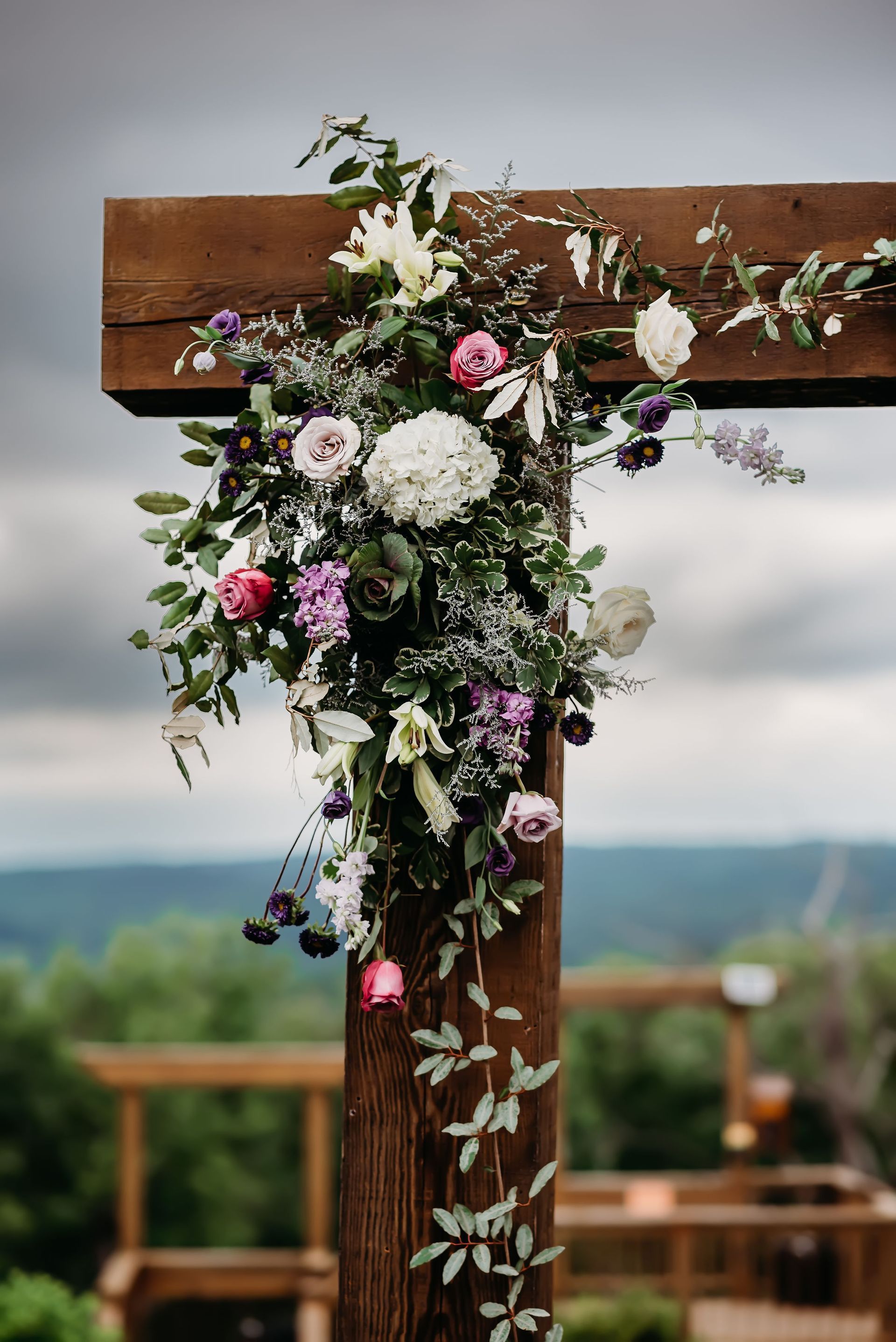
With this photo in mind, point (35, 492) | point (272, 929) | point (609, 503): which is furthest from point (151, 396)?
point (609, 503)

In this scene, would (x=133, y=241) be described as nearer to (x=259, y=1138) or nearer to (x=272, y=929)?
(x=272, y=929)

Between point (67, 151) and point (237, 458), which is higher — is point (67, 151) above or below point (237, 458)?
above

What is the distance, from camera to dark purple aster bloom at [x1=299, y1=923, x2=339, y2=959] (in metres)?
0.90

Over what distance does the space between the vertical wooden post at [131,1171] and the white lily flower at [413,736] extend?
3.67 m

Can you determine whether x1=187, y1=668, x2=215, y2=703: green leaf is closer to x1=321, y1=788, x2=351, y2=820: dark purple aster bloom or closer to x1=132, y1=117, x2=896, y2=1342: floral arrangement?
x1=132, y1=117, x2=896, y2=1342: floral arrangement

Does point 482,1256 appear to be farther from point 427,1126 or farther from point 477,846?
point 477,846

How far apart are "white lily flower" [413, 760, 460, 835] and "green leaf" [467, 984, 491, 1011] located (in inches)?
6.4

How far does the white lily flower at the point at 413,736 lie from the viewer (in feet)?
2.79

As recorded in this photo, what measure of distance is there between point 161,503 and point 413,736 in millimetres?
359

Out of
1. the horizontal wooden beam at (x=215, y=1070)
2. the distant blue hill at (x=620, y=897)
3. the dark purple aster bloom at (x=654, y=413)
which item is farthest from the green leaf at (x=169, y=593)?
the distant blue hill at (x=620, y=897)

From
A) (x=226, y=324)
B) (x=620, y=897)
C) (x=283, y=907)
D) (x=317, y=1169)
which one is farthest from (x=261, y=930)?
(x=620, y=897)

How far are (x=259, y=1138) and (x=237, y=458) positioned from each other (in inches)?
190

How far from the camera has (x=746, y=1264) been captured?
431cm

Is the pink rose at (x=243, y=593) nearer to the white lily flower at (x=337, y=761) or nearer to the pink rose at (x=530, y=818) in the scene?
the white lily flower at (x=337, y=761)
